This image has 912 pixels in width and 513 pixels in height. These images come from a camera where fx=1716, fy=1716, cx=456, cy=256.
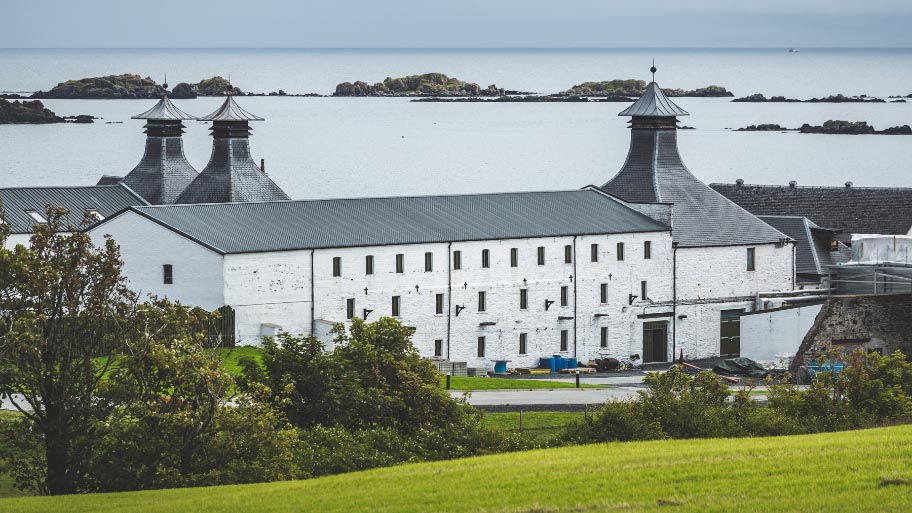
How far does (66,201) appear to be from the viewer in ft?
278

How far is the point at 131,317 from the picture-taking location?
133 ft

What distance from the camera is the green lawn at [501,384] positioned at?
62444 millimetres

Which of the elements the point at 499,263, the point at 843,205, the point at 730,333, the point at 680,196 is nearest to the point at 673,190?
the point at 680,196

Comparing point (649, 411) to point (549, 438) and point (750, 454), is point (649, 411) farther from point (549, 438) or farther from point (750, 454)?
point (750, 454)

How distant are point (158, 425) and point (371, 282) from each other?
35513mm

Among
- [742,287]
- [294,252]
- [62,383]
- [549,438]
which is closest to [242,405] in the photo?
[62,383]

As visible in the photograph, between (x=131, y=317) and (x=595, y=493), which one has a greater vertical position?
(x=131, y=317)

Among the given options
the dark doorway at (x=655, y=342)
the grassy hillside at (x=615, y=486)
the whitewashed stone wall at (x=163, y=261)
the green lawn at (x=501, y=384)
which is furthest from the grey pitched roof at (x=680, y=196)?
the grassy hillside at (x=615, y=486)

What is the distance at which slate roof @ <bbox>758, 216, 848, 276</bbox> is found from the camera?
→ 292 ft

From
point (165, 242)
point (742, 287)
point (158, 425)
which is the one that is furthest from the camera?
point (742, 287)

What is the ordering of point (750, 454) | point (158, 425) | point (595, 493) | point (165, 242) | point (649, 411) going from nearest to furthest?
point (595, 493) < point (750, 454) < point (158, 425) < point (649, 411) < point (165, 242)

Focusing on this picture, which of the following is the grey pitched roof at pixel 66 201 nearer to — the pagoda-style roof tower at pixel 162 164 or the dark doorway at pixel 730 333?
the pagoda-style roof tower at pixel 162 164

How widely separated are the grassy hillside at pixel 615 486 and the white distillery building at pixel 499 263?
109 ft

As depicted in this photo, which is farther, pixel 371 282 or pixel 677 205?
pixel 677 205
